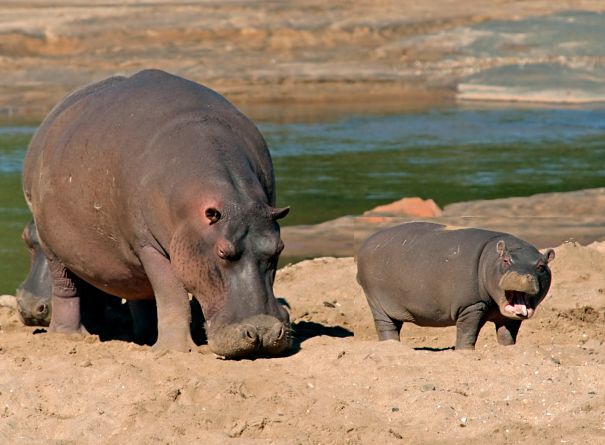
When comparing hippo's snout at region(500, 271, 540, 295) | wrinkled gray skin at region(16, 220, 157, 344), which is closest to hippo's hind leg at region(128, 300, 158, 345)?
wrinkled gray skin at region(16, 220, 157, 344)

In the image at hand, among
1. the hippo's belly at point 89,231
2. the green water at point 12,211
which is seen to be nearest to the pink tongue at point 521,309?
the hippo's belly at point 89,231

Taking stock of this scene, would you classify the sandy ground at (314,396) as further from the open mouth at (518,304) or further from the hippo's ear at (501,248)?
the hippo's ear at (501,248)

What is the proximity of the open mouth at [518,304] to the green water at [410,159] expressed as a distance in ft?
17.3

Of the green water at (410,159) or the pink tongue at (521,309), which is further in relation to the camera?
the green water at (410,159)

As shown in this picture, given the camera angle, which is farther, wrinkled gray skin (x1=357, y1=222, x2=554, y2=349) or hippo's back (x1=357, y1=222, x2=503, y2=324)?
hippo's back (x1=357, y1=222, x2=503, y2=324)

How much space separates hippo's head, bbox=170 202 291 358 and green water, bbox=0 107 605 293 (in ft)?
17.9

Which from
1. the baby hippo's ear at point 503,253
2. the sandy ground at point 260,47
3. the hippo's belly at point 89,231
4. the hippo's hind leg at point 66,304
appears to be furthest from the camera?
the sandy ground at point 260,47

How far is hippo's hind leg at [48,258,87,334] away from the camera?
864cm

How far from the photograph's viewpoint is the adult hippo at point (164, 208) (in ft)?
21.4

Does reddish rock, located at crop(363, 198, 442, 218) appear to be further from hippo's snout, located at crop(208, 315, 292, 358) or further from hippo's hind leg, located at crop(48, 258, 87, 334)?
hippo's snout, located at crop(208, 315, 292, 358)

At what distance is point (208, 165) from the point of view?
6879mm

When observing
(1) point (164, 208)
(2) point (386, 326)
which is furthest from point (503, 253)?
(1) point (164, 208)

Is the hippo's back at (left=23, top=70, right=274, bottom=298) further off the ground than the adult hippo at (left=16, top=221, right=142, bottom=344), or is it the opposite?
the hippo's back at (left=23, top=70, right=274, bottom=298)

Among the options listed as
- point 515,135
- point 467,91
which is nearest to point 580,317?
point 515,135
